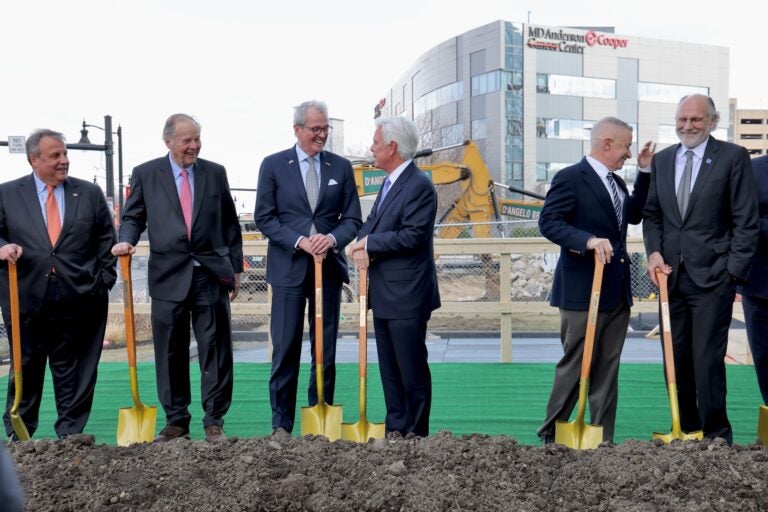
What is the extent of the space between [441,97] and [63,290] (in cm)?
4671

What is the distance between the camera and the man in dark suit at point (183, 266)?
14.8 feet

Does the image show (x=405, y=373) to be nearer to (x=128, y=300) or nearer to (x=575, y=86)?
(x=128, y=300)

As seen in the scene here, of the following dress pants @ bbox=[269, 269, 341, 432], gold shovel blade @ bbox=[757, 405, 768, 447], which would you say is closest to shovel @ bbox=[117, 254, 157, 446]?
dress pants @ bbox=[269, 269, 341, 432]

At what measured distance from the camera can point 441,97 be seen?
4984 centimetres

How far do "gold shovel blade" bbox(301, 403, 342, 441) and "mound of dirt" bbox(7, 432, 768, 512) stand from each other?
87 centimetres

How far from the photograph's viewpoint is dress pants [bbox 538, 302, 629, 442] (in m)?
4.21

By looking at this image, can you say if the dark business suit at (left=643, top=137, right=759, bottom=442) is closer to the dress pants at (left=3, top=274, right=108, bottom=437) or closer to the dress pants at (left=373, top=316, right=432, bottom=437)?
the dress pants at (left=373, top=316, right=432, bottom=437)

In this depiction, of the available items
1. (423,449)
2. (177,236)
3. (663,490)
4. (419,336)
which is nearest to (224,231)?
(177,236)

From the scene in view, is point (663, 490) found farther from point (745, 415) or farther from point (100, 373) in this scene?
point (100, 373)

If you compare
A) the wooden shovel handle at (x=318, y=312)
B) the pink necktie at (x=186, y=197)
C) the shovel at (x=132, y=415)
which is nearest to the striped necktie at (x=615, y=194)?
the wooden shovel handle at (x=318, y=312)

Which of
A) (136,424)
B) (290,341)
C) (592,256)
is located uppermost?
(592,256)

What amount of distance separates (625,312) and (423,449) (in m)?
1.70

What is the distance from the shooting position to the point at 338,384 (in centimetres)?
676

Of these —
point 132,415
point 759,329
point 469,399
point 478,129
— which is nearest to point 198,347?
point 132,415
